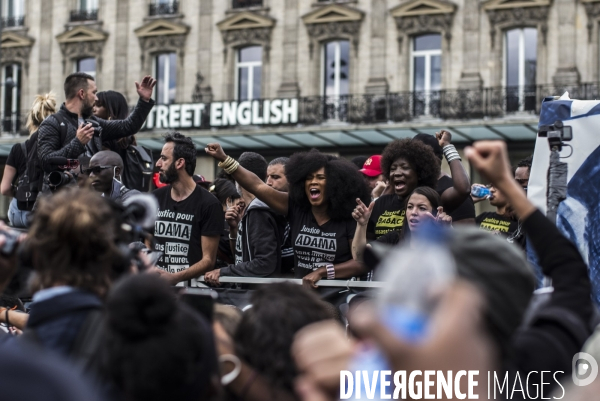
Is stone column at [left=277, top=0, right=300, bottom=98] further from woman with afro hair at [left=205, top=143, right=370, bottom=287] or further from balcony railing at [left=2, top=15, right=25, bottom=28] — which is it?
woman with afro hair at [left=205, top=143, right=370, bottom=287]

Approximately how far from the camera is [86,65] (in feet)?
123

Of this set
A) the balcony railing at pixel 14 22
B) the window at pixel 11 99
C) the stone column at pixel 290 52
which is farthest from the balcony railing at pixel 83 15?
the stone column at pixel 290 52

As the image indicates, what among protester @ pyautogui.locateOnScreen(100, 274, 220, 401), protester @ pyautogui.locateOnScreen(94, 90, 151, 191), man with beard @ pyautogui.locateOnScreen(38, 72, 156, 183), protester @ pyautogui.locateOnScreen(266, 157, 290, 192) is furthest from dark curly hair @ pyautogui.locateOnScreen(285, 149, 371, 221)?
protester @ pyautogui.locateOnScreen(100, 274, 220, 401)

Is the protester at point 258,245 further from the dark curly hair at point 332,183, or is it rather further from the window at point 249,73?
the window at point 249,73

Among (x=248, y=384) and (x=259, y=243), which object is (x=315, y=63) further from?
(x=248, y=384)

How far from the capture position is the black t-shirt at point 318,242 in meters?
7.54

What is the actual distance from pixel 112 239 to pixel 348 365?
1455mm

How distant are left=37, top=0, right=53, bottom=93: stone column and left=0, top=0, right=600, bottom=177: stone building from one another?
2.0 inches

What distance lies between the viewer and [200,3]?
35594 millimetres

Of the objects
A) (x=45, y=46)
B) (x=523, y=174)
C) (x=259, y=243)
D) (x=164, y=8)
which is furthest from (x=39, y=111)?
(x=45, y=46)

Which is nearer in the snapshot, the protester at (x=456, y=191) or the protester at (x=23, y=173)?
the protester at (x=456, y=191)

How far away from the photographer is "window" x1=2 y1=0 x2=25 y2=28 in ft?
125

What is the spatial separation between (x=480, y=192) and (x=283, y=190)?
5.26ft

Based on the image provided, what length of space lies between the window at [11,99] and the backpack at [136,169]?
29.7 m
